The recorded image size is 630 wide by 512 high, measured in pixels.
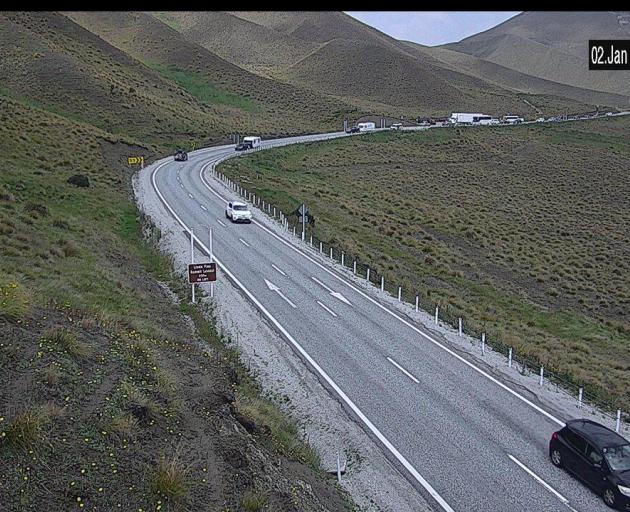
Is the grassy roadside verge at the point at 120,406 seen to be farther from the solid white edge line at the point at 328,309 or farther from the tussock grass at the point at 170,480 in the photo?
the solid white edge line at the point at 328,309

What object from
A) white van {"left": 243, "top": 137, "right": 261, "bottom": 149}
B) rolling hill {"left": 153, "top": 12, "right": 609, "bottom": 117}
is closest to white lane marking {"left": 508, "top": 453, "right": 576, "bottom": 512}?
white van {"left": 243, "top": 137, "right": 261, "bottom": 149}

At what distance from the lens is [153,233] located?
31.3 meters

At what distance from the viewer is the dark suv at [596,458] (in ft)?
38.5

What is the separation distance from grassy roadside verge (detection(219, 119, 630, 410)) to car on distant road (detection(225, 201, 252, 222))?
4.91 metres

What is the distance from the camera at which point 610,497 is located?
464 inches

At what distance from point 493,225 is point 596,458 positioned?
125 ft

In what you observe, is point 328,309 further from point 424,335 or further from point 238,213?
point 238,213

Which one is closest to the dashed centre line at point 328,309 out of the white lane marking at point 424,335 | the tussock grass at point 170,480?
the white lane marking at point 424,335

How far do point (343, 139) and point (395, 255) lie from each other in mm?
50810

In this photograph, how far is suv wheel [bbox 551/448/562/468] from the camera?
43.0 ft

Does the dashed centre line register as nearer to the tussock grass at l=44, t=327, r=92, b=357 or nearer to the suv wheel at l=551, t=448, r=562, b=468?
the suv wheel at l=551, t=448, r=562, b=468
